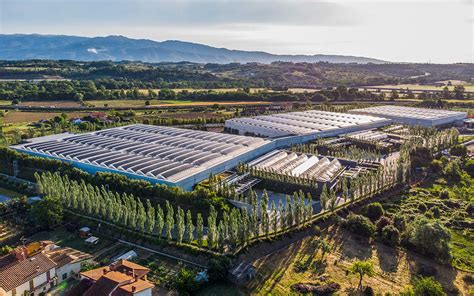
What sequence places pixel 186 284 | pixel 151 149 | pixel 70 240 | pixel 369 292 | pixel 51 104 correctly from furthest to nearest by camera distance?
1. pixel 51 104
2. pixel 151 149
3. pixel 70 240
4. pixel 369 292
5. pixel 186 284

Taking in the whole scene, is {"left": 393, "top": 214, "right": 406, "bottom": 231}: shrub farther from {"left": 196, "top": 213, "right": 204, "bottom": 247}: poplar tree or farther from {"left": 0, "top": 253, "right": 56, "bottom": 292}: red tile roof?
{"left": 0, "top": 253, "right": 56, "bottom": 292}: red tile roof

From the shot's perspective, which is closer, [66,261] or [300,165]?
[66,261]

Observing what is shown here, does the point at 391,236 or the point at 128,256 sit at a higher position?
the point at 391,236

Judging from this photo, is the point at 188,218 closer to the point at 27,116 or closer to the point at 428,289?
the point at 428,289

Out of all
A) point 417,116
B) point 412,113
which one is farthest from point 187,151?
point 412,113

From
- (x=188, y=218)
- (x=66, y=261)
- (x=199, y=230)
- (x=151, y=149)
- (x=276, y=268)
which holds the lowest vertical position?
(x=276, y=268)

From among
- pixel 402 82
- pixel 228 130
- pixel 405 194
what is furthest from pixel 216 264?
pixel 402 82

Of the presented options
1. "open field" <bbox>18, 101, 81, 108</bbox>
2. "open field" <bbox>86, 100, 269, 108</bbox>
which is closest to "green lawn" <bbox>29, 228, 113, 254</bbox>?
"open field" <bbox>86, 100, 269, 108</bbox>

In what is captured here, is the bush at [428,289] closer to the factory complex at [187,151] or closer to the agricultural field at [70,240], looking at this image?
the factory complex at [187,151]
